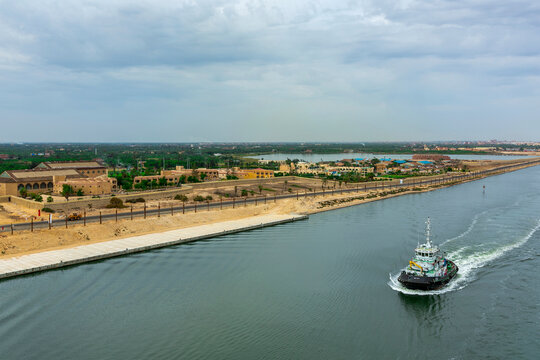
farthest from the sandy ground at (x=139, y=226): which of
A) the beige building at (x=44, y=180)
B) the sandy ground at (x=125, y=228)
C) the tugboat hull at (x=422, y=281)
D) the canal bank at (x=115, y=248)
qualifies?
the tugboat hull at (x=422, y=281)

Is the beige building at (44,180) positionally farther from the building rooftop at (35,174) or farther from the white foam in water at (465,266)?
the white foam in water at (465,266)

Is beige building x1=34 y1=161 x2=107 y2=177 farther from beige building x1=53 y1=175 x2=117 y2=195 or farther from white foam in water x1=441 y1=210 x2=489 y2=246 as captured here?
white foam in water x1=441 y1=210 x2=489 y2=246

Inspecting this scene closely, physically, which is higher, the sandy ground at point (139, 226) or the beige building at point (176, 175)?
the beige building at point (176, 175)

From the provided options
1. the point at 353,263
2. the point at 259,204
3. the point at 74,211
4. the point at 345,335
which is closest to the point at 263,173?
the point at 259,204

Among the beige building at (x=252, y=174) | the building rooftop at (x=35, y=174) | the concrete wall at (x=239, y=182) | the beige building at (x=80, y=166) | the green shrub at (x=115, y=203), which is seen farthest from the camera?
the beige building at (x=252, y=174)

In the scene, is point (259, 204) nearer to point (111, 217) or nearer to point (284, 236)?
point (284, 236)

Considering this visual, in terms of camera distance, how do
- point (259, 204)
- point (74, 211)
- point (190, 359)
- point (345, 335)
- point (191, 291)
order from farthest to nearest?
1. point (259, 204)
2. point (74, 211)
3. point (191, 291)
4. point (345, 335)
5. point (190, 359)
